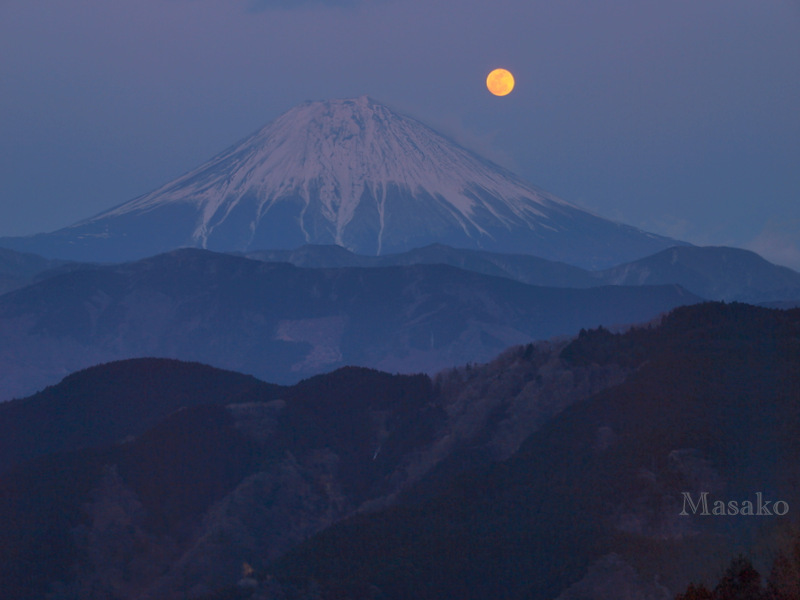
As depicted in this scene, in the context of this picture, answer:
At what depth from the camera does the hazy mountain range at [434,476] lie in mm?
32719

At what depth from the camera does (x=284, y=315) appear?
136000mm

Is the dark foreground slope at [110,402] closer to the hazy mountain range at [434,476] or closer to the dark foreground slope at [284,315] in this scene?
the hazy mountain range at [434,476]

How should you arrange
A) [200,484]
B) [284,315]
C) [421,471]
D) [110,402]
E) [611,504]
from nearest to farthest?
[611,504]
[421,471]
[200,484]
[110,402]
[284,315]

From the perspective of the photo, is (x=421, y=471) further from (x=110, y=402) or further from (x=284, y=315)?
(x=284, y=315)

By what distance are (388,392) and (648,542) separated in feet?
77.6

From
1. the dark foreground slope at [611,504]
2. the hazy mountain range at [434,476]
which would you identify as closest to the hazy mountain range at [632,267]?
the hazy mountain range at [434,476]

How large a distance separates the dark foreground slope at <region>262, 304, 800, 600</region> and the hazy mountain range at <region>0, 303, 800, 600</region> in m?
0.09

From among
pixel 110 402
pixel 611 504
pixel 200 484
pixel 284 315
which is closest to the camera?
pixel 611 504

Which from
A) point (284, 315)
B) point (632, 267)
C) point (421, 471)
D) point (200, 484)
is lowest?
point (421, 471)

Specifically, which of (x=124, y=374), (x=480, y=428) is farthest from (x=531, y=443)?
(x=124, y=374)

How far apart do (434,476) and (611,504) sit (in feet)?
35.3

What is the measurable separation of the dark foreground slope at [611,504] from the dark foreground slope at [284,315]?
3127 inches

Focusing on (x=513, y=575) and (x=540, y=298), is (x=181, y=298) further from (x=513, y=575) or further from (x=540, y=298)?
(x=513, y=575)

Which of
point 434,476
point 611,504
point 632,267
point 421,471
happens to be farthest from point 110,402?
point 632,267
